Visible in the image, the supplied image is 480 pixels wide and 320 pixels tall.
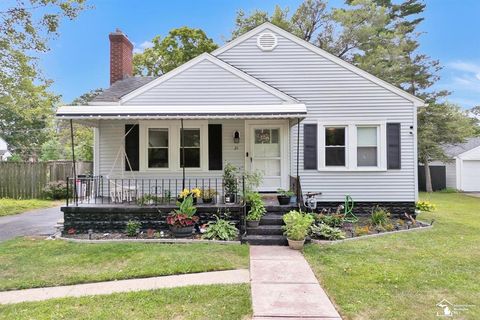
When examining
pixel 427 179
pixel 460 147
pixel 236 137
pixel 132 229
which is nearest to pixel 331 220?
pixel 236 137

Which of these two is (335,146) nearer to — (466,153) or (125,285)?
(125,285)

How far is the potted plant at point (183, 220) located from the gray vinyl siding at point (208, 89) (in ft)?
11.3

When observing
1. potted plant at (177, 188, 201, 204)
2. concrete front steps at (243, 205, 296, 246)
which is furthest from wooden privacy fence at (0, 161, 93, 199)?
concrete front steps at (243, 205, 296, 246)

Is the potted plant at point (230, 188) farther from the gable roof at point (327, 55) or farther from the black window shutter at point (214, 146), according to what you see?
the gable roof at point (327, 55)

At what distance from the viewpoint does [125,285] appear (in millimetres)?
4793

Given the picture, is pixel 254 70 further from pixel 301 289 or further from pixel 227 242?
pixel 301 289

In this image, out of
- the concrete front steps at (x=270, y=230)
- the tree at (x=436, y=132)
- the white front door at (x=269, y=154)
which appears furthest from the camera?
the tree at (x=436, y=132)

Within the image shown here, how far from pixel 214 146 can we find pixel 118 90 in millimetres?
4036

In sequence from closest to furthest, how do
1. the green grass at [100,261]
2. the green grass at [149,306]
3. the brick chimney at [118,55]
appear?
the green grass at [149,306] < the green grass at [100,261] < the brick chimney at [118,55]

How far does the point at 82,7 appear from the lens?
38.8 feet

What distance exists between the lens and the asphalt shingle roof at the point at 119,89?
394 inches

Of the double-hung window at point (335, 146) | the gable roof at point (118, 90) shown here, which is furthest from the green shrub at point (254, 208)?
the gable roof at point (118, 90)

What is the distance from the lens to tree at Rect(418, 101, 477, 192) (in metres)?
20.8

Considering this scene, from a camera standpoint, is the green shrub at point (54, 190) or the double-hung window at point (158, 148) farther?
the green shrub at point (54, 190)
